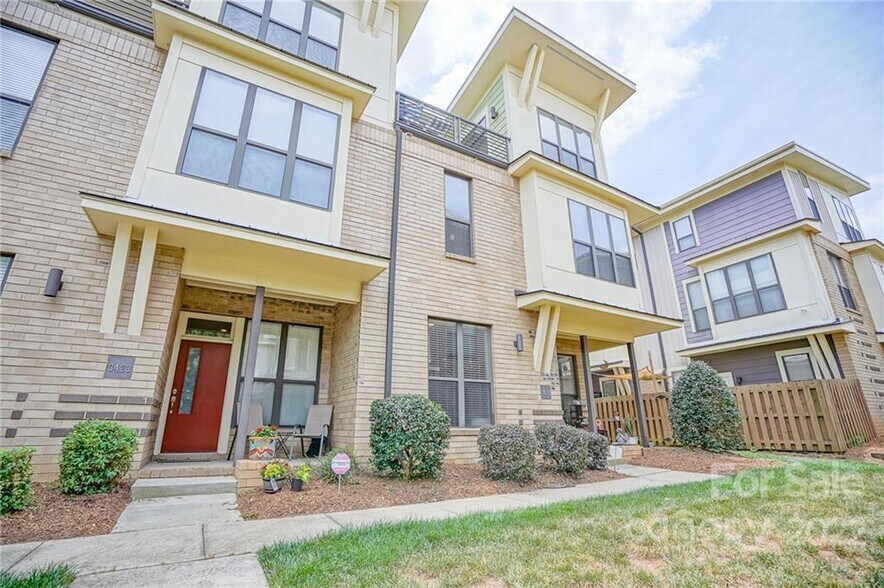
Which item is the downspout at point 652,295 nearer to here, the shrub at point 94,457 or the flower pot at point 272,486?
the flower pot at point 272,486

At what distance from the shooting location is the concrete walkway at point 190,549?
2.50 m

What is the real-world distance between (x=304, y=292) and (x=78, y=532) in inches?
156

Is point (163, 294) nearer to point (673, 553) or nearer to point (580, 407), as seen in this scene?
point (673, 553)

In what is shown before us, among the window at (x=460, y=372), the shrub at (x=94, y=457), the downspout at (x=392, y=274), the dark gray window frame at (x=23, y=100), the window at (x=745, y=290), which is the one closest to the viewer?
the shrub at (x=94, y=457)

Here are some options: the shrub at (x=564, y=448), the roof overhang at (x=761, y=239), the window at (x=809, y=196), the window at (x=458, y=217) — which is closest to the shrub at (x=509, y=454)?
the shrub at (x=564, y=448)

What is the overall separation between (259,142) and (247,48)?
1.59 m

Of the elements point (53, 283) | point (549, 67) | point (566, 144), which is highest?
point (549, 67)

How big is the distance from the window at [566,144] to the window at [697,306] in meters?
7.59

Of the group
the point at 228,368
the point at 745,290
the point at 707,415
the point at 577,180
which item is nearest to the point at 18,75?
the point at 228,368

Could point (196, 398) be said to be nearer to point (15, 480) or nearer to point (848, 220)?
point (15, 480)

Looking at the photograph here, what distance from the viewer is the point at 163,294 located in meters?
5.62

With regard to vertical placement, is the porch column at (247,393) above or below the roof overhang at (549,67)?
below

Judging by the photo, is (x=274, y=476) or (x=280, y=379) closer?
(x=274, y=476)

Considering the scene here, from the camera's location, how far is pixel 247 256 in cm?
615
